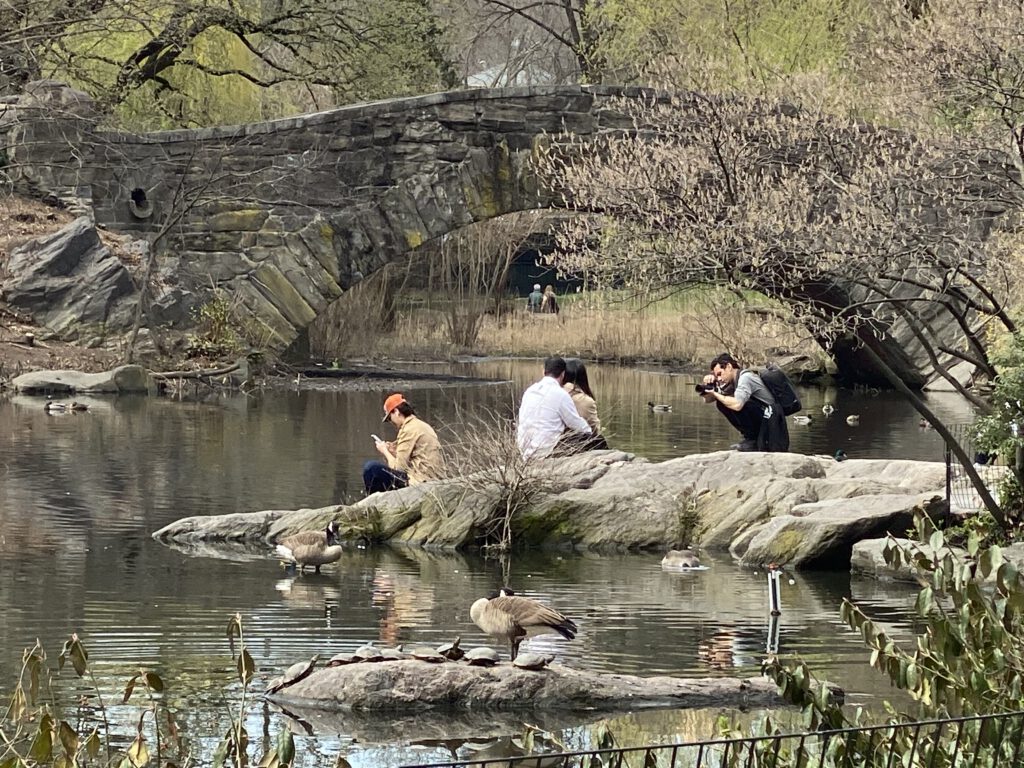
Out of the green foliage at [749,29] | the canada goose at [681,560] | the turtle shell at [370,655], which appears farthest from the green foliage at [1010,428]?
the green foliage at [749,29]

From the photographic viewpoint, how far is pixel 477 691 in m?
7.95

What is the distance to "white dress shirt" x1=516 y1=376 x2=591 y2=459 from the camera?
1391 cm

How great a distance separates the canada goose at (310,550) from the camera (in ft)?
38.8

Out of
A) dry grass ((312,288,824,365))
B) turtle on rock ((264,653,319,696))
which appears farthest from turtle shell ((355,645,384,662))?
dry grass ((312,288,824,365))

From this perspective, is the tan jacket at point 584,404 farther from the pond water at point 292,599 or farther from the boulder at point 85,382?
the boulder at point 85,382

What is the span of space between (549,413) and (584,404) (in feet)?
3.34

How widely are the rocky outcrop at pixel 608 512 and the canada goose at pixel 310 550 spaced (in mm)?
884

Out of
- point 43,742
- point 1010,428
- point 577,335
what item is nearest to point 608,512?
point 1010,428

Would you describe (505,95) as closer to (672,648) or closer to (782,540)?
(782,540)

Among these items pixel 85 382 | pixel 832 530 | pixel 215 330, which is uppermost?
pixel 215 330

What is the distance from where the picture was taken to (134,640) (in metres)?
9.45

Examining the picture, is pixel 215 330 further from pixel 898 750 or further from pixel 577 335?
pixel 898 750

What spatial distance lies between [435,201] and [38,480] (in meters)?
11.6

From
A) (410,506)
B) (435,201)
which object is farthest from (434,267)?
(410,506)
